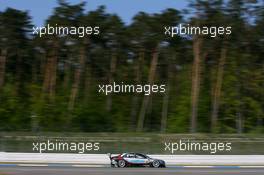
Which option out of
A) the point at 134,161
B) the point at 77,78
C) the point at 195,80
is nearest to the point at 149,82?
the point at 195,80

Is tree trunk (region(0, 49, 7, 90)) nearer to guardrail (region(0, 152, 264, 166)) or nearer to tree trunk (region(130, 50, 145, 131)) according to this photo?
tree trunk (region(130, 50, 145, 131))

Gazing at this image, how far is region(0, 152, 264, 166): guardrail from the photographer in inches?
1123

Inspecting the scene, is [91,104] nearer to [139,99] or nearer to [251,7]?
[139,99]

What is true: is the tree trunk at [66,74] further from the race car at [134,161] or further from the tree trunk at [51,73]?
the race car at [134,161]

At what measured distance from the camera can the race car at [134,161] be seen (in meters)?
27.2

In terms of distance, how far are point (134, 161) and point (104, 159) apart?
2272mm

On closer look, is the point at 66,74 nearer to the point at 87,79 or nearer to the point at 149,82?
the point at 87,79

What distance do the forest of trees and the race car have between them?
23.0m

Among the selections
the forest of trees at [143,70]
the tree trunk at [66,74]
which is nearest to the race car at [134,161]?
the forest of trees at [143,70]

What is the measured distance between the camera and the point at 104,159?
29.0 meters

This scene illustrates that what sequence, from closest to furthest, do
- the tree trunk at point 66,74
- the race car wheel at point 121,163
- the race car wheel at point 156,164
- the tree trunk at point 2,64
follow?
the race car wheel at point 121,163
the race car wheel at point 156,164
the tree trunk at point 2,64
the tree trunk at point 66,74

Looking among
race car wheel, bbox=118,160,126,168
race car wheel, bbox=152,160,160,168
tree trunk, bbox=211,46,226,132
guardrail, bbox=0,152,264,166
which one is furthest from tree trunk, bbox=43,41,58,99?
race car wheel, bbox=152,160,160,168

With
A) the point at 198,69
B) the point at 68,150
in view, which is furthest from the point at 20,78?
the point at 68,150

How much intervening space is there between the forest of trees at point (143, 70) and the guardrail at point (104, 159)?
20803mm
